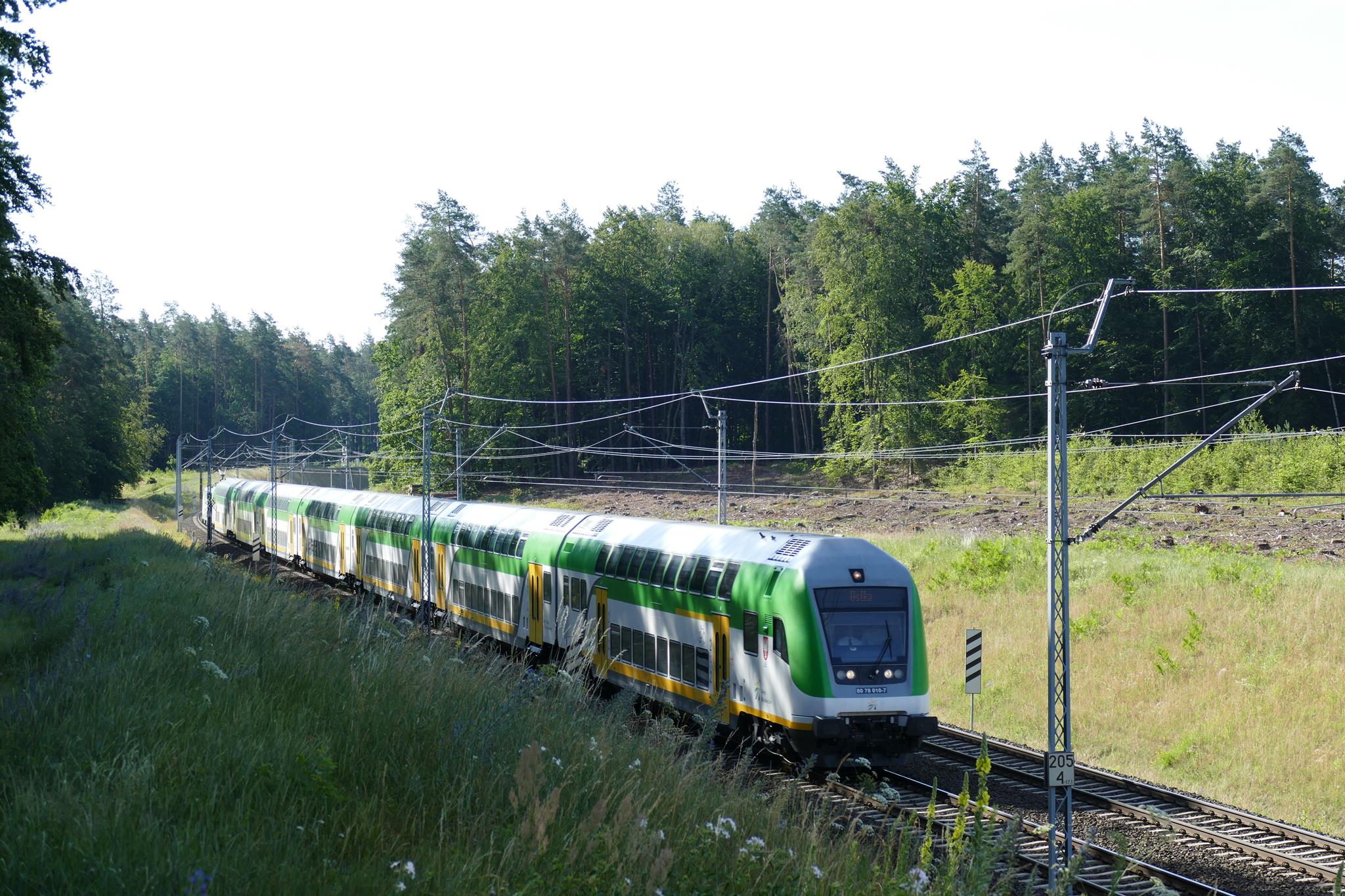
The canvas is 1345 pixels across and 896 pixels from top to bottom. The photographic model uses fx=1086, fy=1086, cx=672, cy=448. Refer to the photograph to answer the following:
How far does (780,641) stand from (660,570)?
3.71 m

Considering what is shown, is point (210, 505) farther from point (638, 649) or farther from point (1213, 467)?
point (1213, 467)

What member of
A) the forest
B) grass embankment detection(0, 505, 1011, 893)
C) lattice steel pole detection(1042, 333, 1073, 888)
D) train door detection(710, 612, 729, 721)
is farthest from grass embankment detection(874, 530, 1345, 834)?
the forest

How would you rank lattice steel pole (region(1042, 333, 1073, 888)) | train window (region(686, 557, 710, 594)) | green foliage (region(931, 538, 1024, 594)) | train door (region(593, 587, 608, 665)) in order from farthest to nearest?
green foliage (region(931, 538, 1024, 594)) → train door (region(593, 587, 608, 665)) → train window (region(686, 557, 710, 594)) → lattice steel pole (region(1042, 333, 1073, 888))

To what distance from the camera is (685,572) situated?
17109 millimetres

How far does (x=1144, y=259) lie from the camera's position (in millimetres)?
66812

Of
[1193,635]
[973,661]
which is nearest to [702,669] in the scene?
[973,661]

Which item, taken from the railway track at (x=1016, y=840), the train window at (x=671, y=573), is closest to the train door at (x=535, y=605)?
the train window at (x=671, y=573)

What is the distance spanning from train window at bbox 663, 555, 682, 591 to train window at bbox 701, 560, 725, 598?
0.86 metres

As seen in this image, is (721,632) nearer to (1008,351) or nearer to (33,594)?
(33,594)

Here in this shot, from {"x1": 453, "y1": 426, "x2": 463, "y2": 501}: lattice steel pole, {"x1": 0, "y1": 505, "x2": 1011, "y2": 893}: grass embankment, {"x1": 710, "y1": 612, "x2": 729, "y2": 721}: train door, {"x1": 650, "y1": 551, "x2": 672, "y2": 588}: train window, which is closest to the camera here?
{"x1": 0, "y1": 505, "x2": 1011, "y2": 893}: grass embankment

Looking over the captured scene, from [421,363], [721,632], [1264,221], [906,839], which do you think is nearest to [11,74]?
[721,632]

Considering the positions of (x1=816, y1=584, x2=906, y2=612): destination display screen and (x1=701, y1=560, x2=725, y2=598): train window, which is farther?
(x1=701, y1=560, x2=725, y2=598): train window

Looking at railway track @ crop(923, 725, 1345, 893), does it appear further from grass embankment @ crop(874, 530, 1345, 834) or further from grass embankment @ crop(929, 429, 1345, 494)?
grass embankment @ crop(929, 429, 1345, 494)

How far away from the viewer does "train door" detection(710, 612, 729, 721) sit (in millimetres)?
15891
